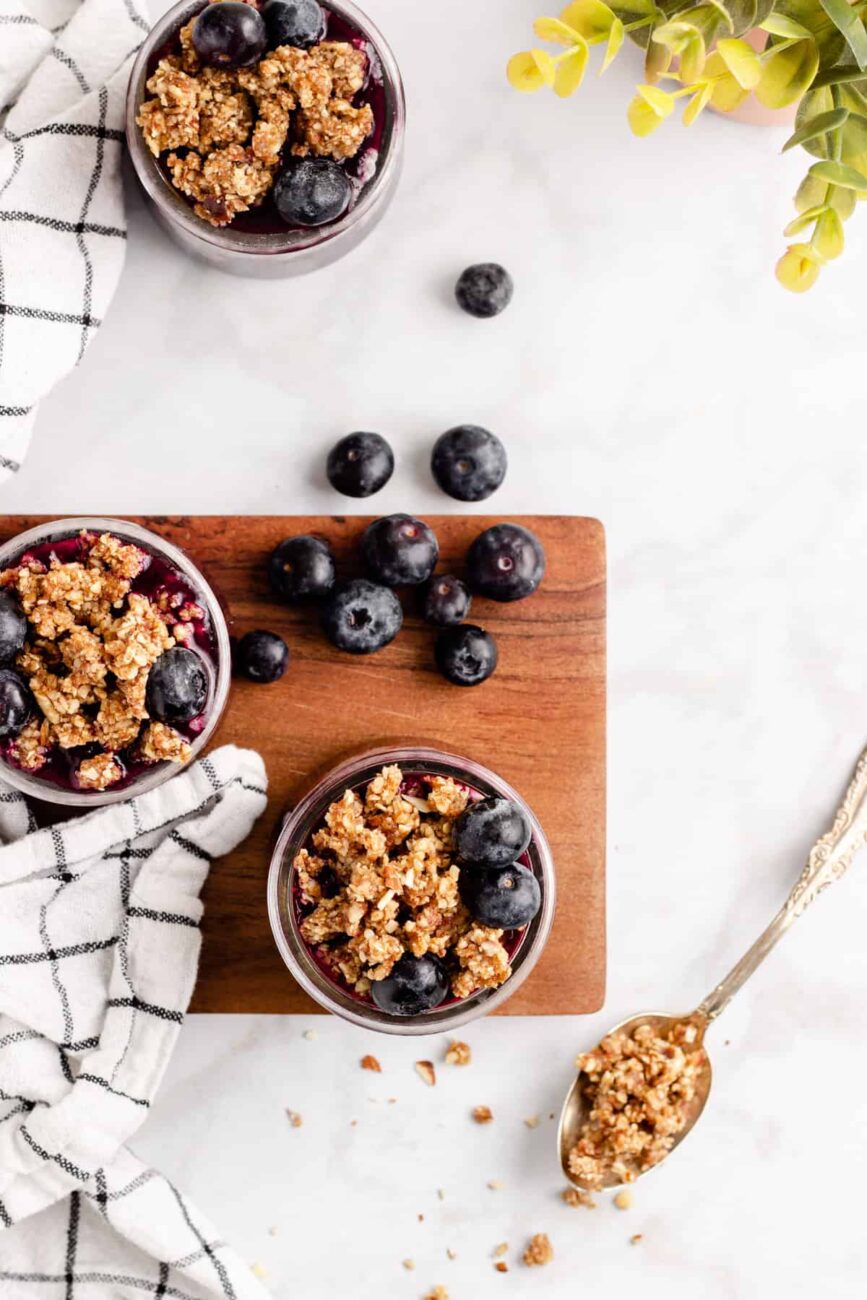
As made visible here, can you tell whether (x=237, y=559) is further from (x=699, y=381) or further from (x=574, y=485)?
(x=699, y=381)

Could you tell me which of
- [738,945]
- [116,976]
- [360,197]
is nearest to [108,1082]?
[116,976]

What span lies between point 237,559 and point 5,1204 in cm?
82

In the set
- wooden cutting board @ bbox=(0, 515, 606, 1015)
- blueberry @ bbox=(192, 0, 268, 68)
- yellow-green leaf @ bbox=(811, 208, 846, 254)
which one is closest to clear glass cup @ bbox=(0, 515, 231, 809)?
wooden cutting board @ bbox=(0, 515, 606, 1015)

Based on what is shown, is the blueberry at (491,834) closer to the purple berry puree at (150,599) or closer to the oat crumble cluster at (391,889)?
the oat crumble cluster at (391,889)

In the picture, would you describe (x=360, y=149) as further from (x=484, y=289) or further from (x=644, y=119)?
(x=644, y=119)

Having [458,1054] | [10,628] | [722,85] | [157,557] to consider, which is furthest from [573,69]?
[458,1054]

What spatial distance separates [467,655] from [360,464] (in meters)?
0.30

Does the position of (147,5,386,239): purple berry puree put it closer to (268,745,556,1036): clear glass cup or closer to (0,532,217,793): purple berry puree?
(0,532,217,793): purple berry puree

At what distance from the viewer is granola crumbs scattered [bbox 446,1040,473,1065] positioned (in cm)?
166

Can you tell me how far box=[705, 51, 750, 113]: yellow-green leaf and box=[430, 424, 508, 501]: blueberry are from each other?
0.51 m

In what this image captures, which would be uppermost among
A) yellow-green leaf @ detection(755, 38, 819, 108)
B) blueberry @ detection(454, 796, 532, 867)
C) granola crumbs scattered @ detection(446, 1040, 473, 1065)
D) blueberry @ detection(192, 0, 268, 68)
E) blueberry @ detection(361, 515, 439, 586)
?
yellow-green leaf @ detection(755, 38, 819, 108)

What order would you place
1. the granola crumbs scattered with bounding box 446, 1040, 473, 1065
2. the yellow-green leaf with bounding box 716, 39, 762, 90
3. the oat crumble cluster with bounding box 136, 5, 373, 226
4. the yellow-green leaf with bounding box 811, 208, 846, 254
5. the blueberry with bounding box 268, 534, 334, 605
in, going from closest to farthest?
the yellow-green leaf with bounding box 716, 39, 762, 90
the yellow-green leaf with bounding box 811, 208, 846, 254
the oat crumble cluster with bounding box 136, 5, 373, 226
the blueberry with bounding box 268, 534, 334, 605
the granola crumbs scattered with bounding box 446, 1040, 473, 1065

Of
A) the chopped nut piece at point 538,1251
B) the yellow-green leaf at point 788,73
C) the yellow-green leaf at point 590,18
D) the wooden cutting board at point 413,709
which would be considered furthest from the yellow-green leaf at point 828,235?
the chopped nut piece at point 538,1251

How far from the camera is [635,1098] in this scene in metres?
1.61
